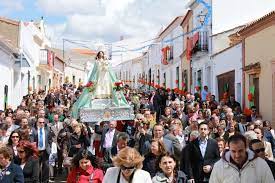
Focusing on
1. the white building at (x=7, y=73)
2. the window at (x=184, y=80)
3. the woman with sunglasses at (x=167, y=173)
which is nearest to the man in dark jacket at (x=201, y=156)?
the woman with sunglasses at (x=167, y=173)

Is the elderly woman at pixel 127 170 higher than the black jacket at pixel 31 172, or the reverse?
the elderly woman at pixel 127 170

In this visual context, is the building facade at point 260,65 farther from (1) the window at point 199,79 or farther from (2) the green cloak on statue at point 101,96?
(1) the window at point 199,79

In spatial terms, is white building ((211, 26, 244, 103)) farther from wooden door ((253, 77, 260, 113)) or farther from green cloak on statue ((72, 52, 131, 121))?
green cloak on statue ((72, 52, 131, 121))

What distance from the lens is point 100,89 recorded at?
16062mm

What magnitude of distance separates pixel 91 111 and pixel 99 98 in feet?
3.97

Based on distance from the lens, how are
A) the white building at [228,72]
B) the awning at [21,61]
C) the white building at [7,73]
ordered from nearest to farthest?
the white building at [228,72]
the white building at [7,73]
the awning at [21,61]

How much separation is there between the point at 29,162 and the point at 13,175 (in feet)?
2.51

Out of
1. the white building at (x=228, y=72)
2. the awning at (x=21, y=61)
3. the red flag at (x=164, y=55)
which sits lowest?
the white building at (x=228, y=72)

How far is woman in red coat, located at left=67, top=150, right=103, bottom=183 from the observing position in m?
6.36

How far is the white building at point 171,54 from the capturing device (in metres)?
35.6

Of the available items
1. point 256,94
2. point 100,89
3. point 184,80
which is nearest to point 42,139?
point 100,89

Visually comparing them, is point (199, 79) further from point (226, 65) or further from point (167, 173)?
point (167, 173)

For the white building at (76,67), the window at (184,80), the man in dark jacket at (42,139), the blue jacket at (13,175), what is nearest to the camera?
the blue jacket at (13,175)

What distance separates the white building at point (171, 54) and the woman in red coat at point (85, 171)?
27.6m
